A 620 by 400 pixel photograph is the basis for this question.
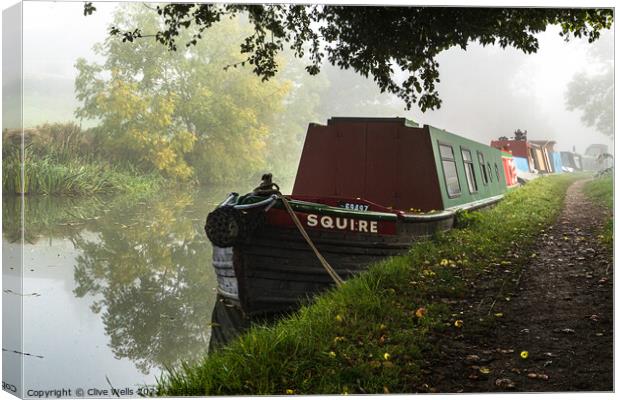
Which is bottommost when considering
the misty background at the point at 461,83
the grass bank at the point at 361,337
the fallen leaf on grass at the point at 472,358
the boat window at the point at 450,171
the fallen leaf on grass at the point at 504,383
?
the fallen leaf on grass at the point at 504,383

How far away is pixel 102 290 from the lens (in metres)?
4.27

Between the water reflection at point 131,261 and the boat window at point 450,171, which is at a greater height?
the boat window at point 450,171

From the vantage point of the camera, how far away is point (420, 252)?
5516 millimetres

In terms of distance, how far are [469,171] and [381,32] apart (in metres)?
2.97

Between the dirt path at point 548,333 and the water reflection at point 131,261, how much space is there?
2025 mm

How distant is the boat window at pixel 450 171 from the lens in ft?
19.7

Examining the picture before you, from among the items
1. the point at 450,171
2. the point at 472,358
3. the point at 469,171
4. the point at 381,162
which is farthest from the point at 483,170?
the point at 472,358

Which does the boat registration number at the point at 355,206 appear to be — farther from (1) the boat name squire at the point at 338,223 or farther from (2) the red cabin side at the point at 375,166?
(1) the boat name squire at the point at 338,223

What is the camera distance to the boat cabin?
5.27m

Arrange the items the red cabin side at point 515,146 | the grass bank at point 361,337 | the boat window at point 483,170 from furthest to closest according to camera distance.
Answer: the boat window at point 483,170 → the red cabin side at point 515,146 → the grass bank at point 361,337

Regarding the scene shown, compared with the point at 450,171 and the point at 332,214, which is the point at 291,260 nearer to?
the point at 332,214

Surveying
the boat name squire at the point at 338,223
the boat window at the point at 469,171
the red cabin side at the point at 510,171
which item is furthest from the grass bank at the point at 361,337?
the red cabin side at the point at 510,171

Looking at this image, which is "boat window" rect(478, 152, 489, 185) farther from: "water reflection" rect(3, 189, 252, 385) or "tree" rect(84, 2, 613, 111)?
"water reflection" rect(3, 189, 252, 385)

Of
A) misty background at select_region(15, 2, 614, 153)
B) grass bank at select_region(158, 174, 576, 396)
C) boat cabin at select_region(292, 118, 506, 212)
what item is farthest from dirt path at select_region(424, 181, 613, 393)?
boat cabin at select_region(292, 118, 506, 212)
